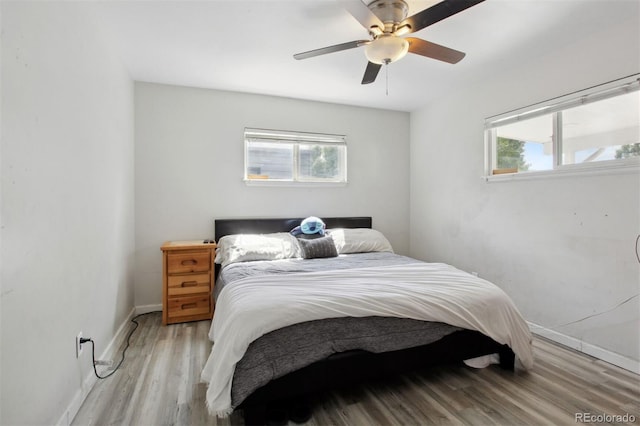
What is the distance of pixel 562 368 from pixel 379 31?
267 centimetres

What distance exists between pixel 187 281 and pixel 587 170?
3647 millimetres

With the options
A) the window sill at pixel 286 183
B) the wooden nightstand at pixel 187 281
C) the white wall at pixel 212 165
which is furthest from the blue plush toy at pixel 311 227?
the wooden nightstand at pixel 187 281

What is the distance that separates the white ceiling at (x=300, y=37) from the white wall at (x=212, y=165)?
0.90 feet

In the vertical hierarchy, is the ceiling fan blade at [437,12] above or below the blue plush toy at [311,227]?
above

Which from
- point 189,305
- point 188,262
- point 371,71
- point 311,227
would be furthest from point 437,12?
point 189,305

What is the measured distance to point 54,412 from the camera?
4.69ft

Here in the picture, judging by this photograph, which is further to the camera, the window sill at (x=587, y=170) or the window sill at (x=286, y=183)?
the window sill at (x=286, y=183)

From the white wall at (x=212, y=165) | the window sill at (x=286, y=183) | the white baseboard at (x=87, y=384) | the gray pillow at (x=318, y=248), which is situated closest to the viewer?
the white baseboard at (x=87, y=384)

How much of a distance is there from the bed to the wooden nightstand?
2.44 ft

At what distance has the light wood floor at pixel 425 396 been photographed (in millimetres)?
1645

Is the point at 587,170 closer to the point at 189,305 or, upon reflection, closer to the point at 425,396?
Answer: the point at 425,396

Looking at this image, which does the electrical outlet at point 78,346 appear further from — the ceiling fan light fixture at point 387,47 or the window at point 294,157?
the ceiling fan light fixture at point 387,47

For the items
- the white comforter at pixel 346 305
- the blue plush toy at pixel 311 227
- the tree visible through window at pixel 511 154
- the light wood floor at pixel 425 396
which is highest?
the tree visible through window at pixel 511 154

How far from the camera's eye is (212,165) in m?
3.52
